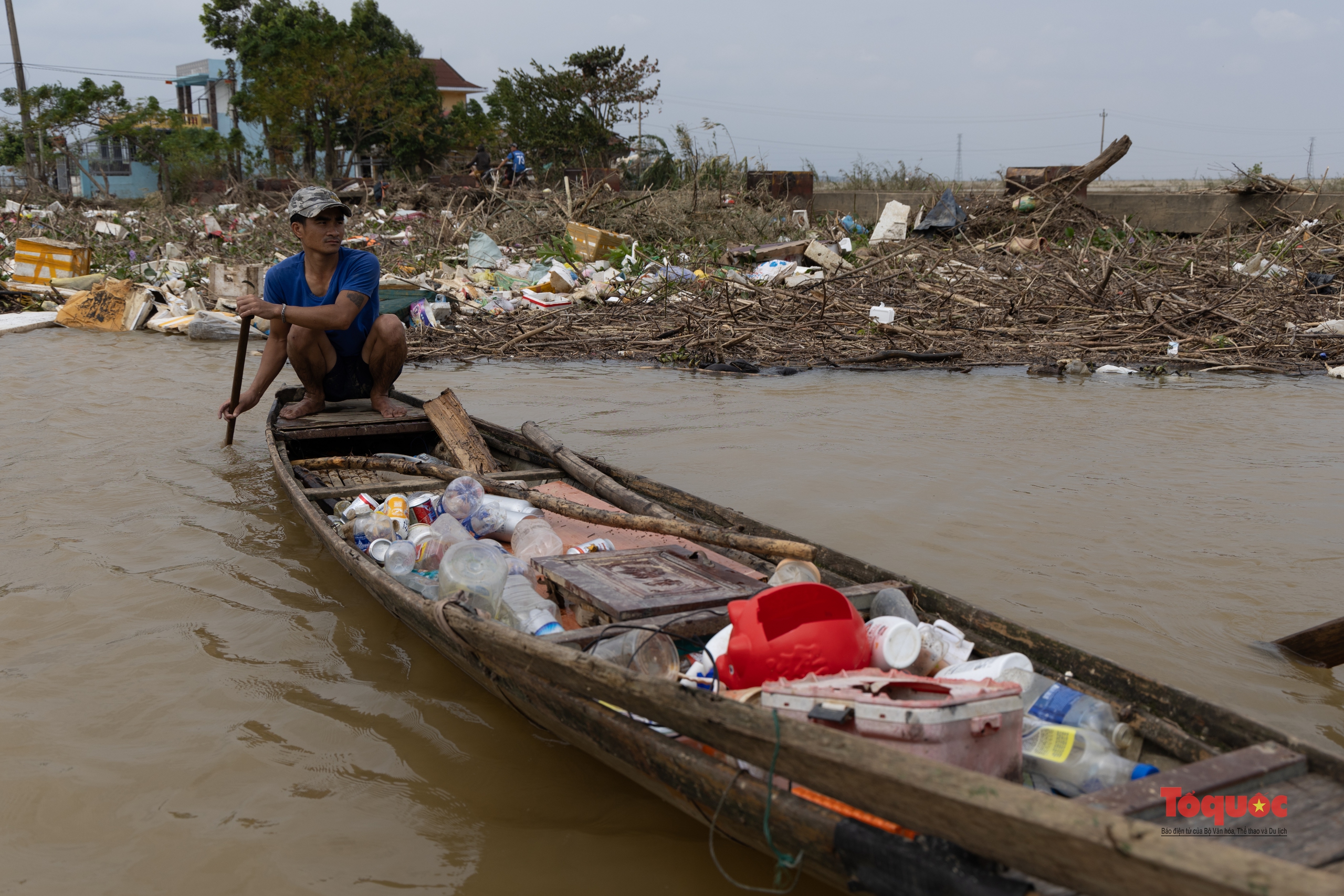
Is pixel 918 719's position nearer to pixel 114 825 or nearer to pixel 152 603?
pixel 114 825

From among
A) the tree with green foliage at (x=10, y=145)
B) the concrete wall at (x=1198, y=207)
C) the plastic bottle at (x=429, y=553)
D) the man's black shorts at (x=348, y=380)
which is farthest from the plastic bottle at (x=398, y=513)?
the tree with green foliage at (x=10, y=145)

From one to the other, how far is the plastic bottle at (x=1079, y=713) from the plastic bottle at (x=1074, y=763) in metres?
0.07

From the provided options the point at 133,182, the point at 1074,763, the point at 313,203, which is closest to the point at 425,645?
the point at 1074,763

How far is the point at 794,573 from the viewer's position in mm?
2621

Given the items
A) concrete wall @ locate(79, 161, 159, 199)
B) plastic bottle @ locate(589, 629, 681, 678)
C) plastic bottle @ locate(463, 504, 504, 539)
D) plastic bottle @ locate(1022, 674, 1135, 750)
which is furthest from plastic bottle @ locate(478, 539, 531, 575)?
concrete wall @ locate(79, 161, 159, 199)

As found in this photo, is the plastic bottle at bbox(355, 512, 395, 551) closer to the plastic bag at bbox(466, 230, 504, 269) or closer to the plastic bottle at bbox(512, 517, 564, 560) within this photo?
the plastic bottle at bbox(512, 517, 564, 560)

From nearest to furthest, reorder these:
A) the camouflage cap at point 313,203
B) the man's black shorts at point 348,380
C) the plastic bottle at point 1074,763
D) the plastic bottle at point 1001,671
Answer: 1. the plastic bottle at point 1074,763
2. the plastic bottle at point 1001,671
3. the camouflage cap at point 313,203
4. the man's black shorts at point 348,380

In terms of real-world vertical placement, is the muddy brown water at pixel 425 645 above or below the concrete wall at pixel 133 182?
below

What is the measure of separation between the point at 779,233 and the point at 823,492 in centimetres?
978

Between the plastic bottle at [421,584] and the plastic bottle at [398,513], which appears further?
the plastic bottle at [398,513]

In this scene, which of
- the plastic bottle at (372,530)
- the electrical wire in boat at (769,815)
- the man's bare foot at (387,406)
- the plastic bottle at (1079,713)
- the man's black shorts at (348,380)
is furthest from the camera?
the man's black shorts at (348,380)

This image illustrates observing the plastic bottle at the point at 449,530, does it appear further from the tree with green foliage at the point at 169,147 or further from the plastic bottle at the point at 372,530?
the tree with green foliage at the point at 169,147

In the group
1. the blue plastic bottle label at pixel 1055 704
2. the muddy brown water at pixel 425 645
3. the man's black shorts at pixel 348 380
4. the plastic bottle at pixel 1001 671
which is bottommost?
the muddy brown water at pixel 425 645

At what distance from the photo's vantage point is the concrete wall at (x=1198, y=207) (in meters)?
12.2
